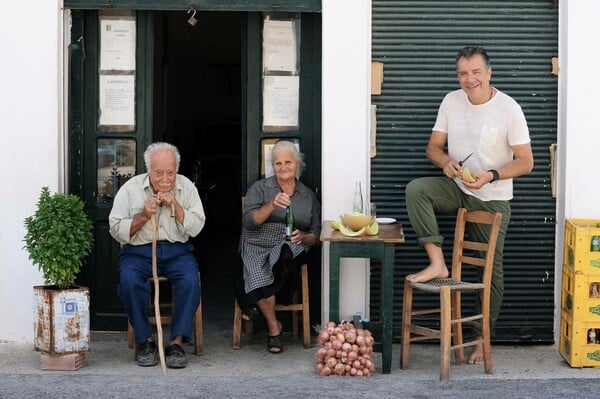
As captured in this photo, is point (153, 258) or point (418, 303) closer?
point (153, 258)

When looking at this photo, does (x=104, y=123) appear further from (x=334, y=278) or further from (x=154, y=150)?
(x=334, y=278)

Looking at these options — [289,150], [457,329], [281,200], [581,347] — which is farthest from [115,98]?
[581,347]

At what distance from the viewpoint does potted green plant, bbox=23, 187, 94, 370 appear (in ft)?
21.3

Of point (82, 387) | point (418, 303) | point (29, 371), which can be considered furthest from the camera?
point (418, 303)

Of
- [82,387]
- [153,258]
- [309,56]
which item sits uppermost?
[309,56]

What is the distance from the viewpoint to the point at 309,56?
7.38 m

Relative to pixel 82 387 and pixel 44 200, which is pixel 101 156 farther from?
pixel 82 387

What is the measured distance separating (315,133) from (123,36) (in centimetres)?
146

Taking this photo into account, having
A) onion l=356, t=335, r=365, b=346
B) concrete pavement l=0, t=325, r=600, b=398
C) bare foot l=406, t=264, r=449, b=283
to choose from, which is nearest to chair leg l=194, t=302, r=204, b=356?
concrete pavement l=0, t=325, r=600, b=398

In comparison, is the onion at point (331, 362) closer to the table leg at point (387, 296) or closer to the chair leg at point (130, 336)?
the table leg at point (387, 296)

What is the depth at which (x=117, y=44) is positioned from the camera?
7.43m

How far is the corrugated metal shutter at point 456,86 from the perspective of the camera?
7.14m

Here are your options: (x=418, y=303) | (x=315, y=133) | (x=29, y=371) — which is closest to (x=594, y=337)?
(x=418, y=303)

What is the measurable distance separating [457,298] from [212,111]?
28.3 ft
